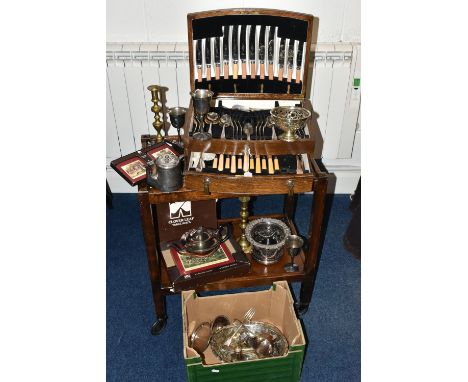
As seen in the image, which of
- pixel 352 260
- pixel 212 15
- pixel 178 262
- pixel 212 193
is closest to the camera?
pixel 212 193

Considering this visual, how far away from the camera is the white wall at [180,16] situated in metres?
2.55

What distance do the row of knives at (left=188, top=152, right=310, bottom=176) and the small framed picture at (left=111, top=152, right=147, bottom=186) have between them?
249 mm

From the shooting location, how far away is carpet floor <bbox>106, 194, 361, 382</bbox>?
86.7 inches

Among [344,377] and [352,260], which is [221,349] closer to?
[344,377]

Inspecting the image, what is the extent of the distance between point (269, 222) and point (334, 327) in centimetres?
65

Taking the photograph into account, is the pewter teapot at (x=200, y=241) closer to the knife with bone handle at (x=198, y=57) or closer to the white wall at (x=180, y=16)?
the knife with bone handle at (x=198, y=57)

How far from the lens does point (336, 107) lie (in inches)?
113

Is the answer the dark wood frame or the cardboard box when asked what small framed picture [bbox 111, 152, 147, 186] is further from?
the cardboard box

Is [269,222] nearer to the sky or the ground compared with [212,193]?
nearer to the ground

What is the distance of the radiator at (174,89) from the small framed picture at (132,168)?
0.76 meters

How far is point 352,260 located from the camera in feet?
9.20

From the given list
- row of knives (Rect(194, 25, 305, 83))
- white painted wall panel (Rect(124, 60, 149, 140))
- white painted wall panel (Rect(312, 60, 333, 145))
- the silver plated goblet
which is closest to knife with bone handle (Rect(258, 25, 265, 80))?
row of knives (Rect(194, 25, 305, 83))

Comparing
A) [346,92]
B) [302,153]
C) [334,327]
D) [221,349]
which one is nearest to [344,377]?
[334,327]

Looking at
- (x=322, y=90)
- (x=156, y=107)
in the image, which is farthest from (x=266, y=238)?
(x=322, y=90)
